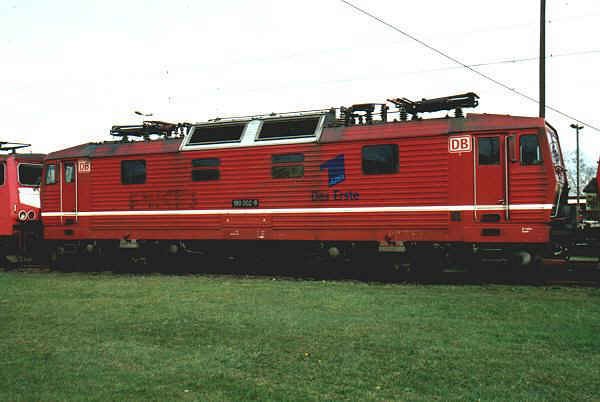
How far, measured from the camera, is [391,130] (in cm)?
1523

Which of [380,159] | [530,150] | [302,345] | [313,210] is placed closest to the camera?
[302,345]

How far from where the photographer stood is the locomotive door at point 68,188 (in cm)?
1925

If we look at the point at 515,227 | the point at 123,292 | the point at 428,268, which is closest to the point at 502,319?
the point at 515,227

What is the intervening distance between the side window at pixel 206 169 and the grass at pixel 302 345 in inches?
194

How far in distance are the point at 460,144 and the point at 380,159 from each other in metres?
2.01

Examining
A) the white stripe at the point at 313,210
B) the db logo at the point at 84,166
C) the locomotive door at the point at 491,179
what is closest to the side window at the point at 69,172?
the db logo at the point at 84,166

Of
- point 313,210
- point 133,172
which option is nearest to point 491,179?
point 313,210

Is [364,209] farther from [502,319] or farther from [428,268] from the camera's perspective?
[502,319]

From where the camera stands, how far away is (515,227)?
13719 mm

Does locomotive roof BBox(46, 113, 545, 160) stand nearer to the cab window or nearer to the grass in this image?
the grass

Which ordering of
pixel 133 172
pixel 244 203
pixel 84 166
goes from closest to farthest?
pixel 244 203 < pixel 133 172 < pixel 84 166

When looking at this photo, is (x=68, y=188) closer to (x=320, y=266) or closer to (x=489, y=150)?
(x=320, y=266)

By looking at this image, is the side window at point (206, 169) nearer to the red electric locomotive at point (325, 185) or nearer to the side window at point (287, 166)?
the red electric locomotive at point (325, 185)

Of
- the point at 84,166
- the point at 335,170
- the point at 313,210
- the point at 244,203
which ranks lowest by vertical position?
the point at 313,210
